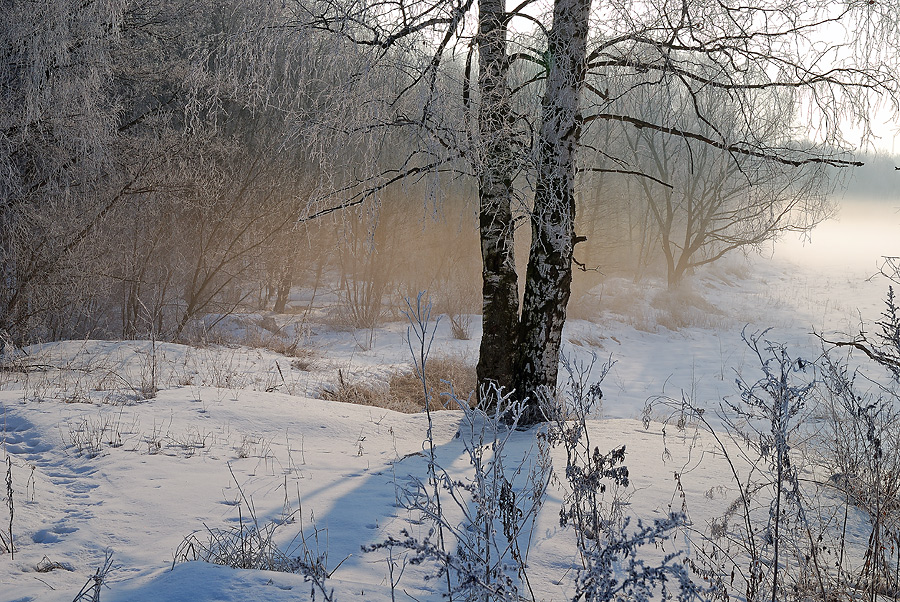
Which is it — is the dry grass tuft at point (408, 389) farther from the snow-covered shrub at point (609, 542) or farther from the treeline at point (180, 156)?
the snow-covered shrub at point (609, 542)

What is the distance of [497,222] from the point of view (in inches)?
243

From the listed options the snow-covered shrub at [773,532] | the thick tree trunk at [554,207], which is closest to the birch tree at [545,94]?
the thick tree trunk at [554,207]

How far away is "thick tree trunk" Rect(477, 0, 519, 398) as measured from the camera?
5219 millimetres

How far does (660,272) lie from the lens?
3328 centimetres

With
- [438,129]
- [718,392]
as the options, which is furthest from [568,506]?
[718,392]

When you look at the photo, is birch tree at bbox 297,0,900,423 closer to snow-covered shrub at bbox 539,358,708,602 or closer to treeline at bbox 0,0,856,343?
treeline at bbox 0,0,856,343

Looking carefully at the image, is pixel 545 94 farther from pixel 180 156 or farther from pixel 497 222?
pixel 180 156

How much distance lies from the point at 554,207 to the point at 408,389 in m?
4.88

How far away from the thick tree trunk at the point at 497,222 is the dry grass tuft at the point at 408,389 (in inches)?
43.2

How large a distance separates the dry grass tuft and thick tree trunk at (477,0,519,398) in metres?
1.10

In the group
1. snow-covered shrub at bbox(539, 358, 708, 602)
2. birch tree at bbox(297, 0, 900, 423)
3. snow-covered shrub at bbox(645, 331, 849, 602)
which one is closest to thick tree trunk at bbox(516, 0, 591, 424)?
birch tree at bbox(297, 0, 900, 423)

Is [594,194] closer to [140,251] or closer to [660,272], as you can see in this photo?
[660,272]

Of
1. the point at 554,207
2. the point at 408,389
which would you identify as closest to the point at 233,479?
the point at 554,207

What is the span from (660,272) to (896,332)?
3214 cm
